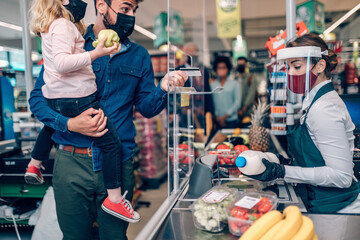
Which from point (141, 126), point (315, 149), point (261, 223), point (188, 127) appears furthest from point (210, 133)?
point (261, 223)

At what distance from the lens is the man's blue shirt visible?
1.77 m

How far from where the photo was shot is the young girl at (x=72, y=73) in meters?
1.53

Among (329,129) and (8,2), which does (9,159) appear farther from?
(8,2)

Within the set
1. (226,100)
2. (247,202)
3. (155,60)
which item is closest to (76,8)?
(247,202)

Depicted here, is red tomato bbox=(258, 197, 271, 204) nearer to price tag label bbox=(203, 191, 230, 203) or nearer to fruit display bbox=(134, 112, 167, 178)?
price tag label bbox=(203, 191, 230, 203)

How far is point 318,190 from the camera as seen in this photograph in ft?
5.47

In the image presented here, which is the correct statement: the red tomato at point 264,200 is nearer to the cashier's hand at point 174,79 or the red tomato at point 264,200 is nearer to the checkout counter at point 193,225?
the checkout counter at point 193,225

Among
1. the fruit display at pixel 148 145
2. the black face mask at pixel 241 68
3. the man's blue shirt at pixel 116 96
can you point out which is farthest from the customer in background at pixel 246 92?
the man's blue shirt at pixel 116 96

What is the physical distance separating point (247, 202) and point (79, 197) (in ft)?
3.22

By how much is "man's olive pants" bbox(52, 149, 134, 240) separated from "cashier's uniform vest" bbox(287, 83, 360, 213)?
1115mm

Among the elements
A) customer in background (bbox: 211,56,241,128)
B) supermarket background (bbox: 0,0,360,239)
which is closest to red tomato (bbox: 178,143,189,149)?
supermarket background (bbox: 0,0,360,239)

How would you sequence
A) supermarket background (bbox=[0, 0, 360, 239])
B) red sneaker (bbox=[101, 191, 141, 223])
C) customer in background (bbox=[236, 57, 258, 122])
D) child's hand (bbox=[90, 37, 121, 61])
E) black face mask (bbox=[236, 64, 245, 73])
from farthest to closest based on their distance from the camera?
black face mask (bbox=[236, 64, 245, 73]), customer in background (bbox=[236, 57, 258, 122]), supermarket background (bbox=[0, 0, 360, 239]), red sneaker (bbox=[101, 191, 141, 223]), child's hand (bbox=[90, 37, 121, 61])

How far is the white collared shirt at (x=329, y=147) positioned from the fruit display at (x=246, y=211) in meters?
0.36

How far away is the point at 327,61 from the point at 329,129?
47 centimetres
